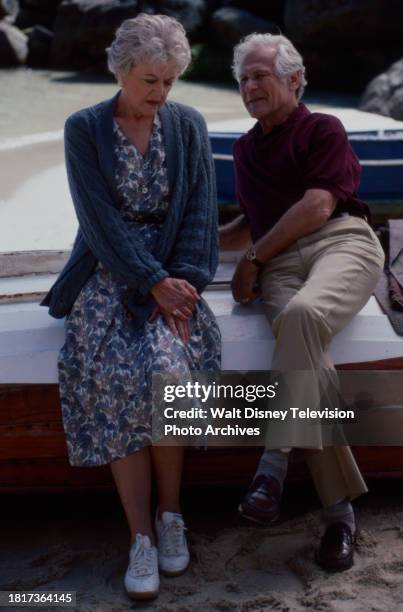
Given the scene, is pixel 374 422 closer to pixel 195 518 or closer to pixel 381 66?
pixel 195 518

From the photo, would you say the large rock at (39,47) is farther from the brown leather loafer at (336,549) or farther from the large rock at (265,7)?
the brown leather loafer at (336,549)

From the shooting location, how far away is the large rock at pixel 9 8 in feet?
74.9

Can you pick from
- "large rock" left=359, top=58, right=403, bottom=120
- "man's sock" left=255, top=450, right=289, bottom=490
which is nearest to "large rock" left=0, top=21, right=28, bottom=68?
"large rock" left=359, top=58, right=403, bottom=120

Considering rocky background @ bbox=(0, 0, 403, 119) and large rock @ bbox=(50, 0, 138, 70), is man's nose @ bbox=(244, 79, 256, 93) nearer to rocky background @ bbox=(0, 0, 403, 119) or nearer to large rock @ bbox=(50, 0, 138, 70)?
rocky background @ bbox=(0, 0, 403, 119)

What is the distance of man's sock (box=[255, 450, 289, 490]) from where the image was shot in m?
2.77

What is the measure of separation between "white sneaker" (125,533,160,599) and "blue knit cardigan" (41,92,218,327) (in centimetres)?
66

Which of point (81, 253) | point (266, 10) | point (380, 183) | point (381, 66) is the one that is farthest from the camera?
point (266, 10)

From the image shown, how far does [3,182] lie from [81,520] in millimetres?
6851

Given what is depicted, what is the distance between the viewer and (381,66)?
17.9 m

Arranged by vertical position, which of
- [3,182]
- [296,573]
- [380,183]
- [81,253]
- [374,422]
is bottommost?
[3,182]

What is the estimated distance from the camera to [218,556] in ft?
9.51

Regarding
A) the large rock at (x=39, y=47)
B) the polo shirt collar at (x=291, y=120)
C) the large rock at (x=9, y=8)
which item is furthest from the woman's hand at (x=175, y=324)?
the large rock at (x=9, y=8)

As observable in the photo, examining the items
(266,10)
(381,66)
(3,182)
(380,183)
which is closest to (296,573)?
(380,183)

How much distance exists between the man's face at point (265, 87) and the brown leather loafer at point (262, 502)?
129 cm
